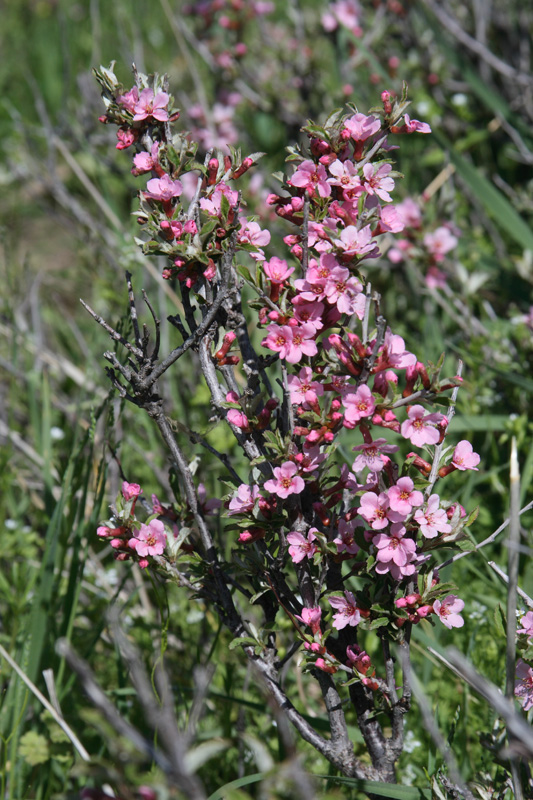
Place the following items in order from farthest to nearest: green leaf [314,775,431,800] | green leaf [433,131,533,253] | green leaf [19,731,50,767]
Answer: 1. green leaf [433,131,533,253]
2. green leaf [19,731,50,767]
3. green leaf [314,775,431,800]

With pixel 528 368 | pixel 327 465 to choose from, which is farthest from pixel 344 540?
pixel 528 368

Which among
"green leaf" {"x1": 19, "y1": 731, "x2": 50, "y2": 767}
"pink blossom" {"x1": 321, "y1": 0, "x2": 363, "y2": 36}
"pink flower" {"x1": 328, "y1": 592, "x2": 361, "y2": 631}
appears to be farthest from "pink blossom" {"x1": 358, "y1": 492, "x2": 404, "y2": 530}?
"pink blossom" {"x1": 321, "y1": 0, "x2": 363, "y2": 36}

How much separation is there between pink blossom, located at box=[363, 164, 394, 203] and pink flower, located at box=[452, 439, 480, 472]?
545mm

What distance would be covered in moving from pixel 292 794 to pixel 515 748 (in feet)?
1.21

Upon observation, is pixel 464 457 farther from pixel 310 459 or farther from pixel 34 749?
pixel 34 749

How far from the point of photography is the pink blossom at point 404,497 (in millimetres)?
1337

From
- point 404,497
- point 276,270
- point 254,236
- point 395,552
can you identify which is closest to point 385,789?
point 395,552

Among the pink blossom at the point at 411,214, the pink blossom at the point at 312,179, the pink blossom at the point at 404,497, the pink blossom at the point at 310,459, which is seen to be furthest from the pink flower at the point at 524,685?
the pink blossom at the point at 411,214

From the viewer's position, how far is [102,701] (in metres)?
0.87

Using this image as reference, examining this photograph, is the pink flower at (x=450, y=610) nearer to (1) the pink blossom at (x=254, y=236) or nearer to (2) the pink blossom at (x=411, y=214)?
(1) the pink blossom at (x=254, y=236)

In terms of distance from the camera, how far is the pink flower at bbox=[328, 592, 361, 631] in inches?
58.2

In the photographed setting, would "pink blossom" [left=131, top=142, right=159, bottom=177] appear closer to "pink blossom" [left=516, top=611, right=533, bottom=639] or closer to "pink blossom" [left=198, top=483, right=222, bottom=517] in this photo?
"pink blossom" [left=198, top=483, right=222, bottom=517]

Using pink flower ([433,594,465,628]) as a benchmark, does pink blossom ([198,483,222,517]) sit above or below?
above

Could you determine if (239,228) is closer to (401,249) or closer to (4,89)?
(401,249)
